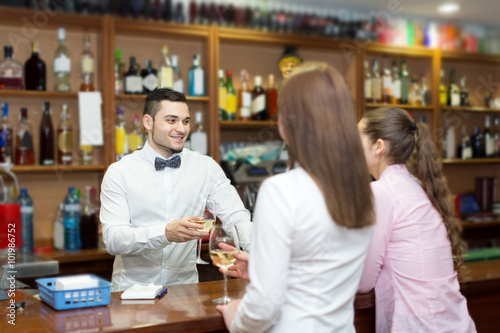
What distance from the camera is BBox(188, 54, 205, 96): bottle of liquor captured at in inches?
147

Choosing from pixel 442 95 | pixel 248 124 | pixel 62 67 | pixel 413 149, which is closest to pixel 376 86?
pixel 442 95

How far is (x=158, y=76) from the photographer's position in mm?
3613

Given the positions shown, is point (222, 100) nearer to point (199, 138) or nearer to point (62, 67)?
point (199, 138)

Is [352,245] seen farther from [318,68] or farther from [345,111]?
[318,68]

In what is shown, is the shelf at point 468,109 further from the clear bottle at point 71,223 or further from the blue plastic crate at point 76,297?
the blue plastic crate at point 76,297

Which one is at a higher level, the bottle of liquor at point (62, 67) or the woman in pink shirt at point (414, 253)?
the bottle of liquor at point (62, 67)

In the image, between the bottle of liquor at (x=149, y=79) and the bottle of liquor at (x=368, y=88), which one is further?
the bottle of liquor at (x=368, y=88)

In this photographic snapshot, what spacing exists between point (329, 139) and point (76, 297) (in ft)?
2.86

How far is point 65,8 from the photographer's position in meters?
3.34

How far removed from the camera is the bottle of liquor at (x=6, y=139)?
10.7ft

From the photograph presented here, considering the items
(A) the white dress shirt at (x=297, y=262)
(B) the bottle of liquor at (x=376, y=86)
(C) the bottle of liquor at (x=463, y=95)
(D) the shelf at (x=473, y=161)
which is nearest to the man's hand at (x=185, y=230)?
(A) the white dress shirt at (x=297, y=262)

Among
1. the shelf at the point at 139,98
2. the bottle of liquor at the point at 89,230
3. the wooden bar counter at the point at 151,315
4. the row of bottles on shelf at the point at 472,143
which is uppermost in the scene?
the shelf at the point at 139,98

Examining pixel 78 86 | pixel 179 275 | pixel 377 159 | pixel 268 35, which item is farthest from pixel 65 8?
pixel 377 159

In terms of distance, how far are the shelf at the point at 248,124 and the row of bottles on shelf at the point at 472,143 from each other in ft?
5.56
